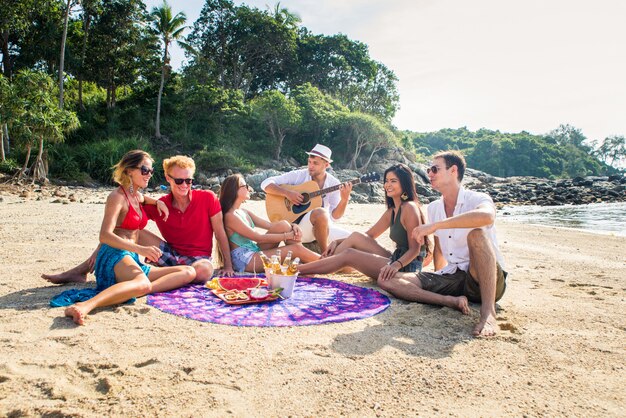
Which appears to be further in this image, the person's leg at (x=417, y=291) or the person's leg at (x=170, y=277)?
the person's leg at (x=170, y=277)

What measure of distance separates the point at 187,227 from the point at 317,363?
2467 mm

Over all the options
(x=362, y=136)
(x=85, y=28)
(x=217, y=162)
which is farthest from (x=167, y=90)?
(x=362, y=136)

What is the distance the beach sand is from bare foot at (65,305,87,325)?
0.15 ft

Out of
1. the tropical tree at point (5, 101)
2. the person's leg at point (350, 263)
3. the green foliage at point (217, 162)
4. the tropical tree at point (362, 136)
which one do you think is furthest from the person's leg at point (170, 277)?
the tropical tree at point (362, 136)

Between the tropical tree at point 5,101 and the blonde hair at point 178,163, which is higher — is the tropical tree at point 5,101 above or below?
above

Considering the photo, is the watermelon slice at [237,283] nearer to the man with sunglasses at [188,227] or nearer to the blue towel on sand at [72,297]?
the man with sunglasses at [188,227]

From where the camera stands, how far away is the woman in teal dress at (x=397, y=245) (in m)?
4.39

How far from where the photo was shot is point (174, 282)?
13.3 ft

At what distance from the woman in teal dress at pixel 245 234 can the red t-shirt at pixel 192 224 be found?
0.22m

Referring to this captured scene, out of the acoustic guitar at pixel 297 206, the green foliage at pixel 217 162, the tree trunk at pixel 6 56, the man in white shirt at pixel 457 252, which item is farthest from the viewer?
the green foliage at pixel 217 162

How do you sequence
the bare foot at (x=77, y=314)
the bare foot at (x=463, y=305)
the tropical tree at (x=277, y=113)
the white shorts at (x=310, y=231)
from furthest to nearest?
the tropical tree at (x=277, y=113), the white shorts at (x=310, y=231), the bare foot at (x=463, y=305), the bare foot at (x=77, y=314)

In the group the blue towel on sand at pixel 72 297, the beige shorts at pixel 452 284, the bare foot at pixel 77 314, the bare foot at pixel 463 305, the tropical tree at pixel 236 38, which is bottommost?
the blue towel on sand at pixel 72 297

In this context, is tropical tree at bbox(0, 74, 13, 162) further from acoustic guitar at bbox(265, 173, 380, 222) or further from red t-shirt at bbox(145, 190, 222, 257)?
red t-shirt at bbox(145, 190, 222, 257)

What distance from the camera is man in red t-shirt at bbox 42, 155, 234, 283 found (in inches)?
175
